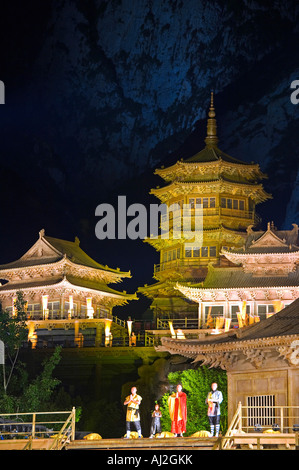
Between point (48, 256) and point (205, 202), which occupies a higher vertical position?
point (205, 202)

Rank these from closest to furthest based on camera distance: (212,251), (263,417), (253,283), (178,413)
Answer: (263,417)
(178,413)
(253,283)
(212,251)

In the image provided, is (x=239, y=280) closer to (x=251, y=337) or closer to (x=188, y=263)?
(x=188, y=263)

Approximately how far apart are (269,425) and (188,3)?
164 feet

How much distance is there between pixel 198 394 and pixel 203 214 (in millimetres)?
22775

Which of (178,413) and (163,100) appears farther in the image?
(163,100)

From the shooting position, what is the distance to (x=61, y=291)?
54.2 m

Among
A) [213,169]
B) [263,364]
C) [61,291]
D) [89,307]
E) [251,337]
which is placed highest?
[213,169]

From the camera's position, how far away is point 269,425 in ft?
99.1

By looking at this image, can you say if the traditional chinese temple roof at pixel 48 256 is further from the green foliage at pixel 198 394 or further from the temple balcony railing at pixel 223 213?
the green foliage at pixel 198 394

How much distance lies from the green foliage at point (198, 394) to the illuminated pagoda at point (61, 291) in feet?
40.2

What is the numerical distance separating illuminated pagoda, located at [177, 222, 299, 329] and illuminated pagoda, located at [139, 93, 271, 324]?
7408 millimetres

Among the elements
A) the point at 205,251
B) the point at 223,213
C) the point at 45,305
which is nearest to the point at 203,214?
the point at 223,213
